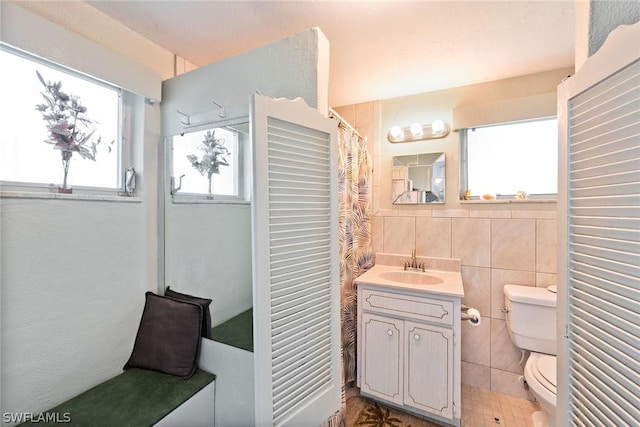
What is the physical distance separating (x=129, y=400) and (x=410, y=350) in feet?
5.30

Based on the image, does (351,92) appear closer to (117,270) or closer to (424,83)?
(424,83)

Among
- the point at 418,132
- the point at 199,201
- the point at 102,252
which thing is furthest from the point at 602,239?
the point at 102,252

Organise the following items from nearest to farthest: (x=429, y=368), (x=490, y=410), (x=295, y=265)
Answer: (x=295, y=265), (x=429, y=368), (x=490, y=410)

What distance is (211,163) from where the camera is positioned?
1551mm

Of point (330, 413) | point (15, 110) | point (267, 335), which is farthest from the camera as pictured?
point (330, 413)

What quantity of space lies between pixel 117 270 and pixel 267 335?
3.40 ft

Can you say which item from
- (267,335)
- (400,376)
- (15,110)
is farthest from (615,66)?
(15,110)

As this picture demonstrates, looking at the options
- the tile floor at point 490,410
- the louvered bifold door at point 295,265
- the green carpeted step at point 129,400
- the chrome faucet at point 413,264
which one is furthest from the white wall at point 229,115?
the chrome faucet at point 413,264

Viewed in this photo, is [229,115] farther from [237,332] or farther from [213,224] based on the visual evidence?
[237,332]

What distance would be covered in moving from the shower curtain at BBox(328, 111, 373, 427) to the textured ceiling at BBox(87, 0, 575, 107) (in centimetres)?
51

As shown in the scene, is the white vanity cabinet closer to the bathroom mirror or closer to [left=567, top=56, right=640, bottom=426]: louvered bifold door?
[left=567, top=56, right=640, bottom=426]: louvered bifold door

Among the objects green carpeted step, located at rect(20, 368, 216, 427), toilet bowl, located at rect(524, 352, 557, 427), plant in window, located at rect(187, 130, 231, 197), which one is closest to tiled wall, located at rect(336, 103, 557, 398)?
toilet bowl, located at rect(524, 352, 557, 427)

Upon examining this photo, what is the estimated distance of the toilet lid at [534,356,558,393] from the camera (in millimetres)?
1397

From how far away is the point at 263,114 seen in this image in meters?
1.03
